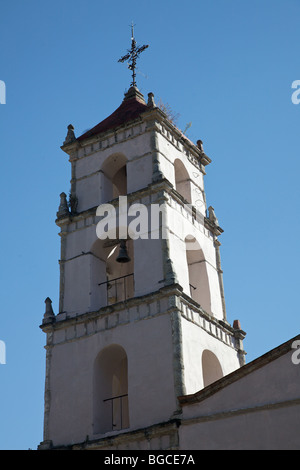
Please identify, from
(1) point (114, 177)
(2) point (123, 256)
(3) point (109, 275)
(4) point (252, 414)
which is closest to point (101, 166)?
(1) point (114, 177)

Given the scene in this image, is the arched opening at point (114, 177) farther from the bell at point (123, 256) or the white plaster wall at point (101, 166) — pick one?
the bell at point (123, 256)

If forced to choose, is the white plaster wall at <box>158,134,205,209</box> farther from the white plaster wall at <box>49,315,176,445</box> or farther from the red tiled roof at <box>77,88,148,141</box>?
the white plaster wall at <box>49,315,176,445</box>

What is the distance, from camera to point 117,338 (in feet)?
69.8

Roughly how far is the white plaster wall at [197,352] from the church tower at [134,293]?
0.04 meters

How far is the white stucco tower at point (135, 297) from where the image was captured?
20031 mm

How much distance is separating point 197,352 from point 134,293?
8.94 ft

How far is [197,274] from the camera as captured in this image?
24.3 m

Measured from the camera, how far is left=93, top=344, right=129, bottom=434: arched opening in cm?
2091

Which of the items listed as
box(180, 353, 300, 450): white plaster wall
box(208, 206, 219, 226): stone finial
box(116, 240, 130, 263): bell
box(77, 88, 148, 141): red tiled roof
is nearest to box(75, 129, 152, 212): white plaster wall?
box(77, 88, 148, 141): red tiled roof

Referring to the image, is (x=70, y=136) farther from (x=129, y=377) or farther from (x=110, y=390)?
(x=129, y=377)

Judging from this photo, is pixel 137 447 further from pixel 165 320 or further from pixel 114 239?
pixel 114 239

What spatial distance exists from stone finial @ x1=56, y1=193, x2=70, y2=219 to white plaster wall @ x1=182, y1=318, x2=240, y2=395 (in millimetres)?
6533

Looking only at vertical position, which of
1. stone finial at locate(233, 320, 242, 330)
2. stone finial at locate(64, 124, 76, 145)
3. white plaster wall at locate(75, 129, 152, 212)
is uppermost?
stone finial at locate(64, 124, 76, 145)

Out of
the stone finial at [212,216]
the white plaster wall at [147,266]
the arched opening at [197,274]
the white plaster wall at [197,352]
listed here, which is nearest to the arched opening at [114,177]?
the white plaster wall at [147,266]
